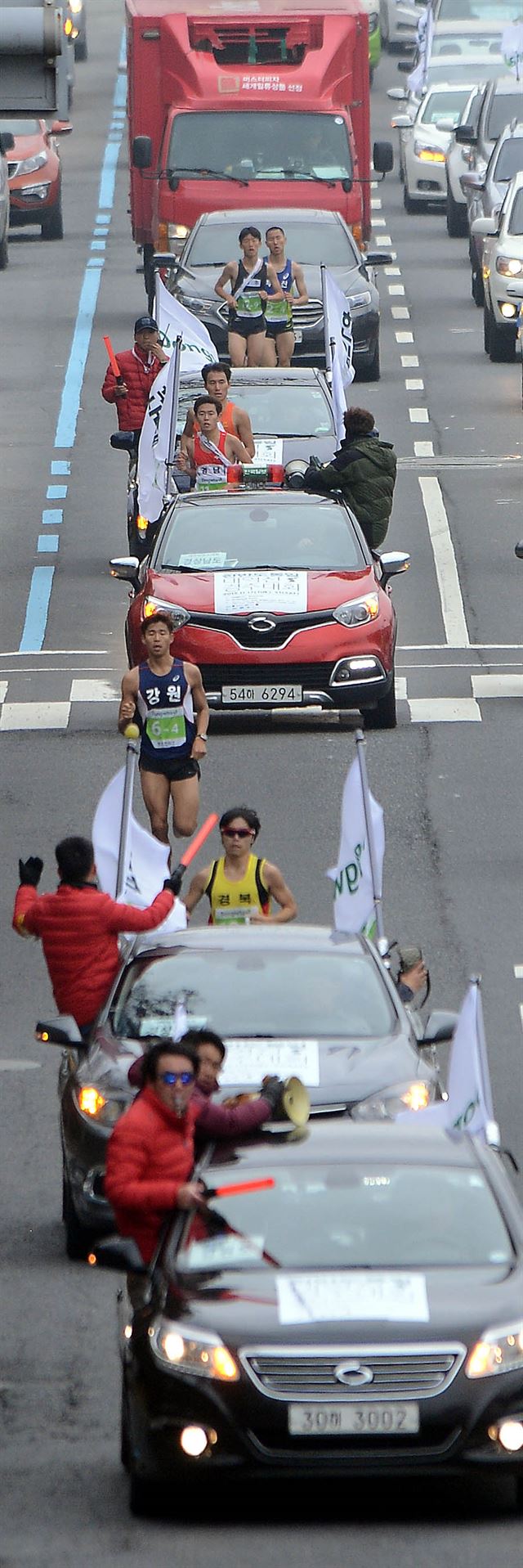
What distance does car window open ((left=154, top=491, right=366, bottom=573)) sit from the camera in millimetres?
19641

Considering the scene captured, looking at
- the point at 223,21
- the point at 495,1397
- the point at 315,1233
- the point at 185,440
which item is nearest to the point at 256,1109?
the point at 315,1233

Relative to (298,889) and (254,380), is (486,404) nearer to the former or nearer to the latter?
(254,380)

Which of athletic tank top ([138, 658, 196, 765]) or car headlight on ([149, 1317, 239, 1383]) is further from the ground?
athletic tank top ([138, 658, 196, 765])

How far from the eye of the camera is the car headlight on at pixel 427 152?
42031 millimetres

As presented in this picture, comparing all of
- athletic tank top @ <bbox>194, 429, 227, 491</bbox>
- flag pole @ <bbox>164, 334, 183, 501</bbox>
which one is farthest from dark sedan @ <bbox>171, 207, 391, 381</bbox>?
athletic tank top @ <bbox>194, 429, 227, 491</bbox>

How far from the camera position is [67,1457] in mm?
8875

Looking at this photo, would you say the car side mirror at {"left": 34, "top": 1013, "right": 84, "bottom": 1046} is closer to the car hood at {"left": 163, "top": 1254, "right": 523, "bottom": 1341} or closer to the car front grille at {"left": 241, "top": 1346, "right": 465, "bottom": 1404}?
the car hood at {"left": 163, "top": 1254, "right": 523, "bottom": 1341}

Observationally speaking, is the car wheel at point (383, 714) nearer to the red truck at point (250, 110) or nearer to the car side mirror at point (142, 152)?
the red truck at point (250, 110)

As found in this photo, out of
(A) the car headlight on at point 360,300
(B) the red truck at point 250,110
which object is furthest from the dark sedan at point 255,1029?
(B) the red truck at point 250,110

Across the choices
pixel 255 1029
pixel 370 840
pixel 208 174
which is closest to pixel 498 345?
pixel 208 174

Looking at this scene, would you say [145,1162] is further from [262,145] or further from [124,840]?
[262,145]

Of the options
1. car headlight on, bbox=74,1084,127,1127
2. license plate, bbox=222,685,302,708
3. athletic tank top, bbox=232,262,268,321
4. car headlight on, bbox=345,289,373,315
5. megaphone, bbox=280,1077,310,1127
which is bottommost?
license plate, bbox=222,685,302,708

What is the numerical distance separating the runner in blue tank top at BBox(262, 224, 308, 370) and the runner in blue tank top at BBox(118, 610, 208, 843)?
1222 centimetres

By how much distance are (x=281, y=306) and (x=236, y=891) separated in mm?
15277
